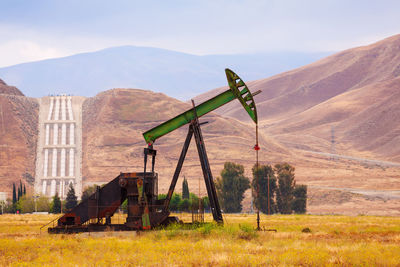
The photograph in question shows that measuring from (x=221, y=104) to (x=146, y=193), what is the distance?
557 cm

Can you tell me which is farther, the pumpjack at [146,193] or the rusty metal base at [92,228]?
the rusty metal base at [92,228]

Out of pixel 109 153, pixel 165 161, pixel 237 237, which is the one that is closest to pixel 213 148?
pixel 165 161

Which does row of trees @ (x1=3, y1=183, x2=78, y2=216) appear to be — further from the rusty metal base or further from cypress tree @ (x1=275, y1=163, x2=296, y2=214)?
the rusty metal base

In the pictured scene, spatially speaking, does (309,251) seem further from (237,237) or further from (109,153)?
(109,153)

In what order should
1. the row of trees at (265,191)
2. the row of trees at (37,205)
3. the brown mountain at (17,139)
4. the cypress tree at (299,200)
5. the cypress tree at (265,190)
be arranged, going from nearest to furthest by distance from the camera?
the row of trees at (265,191)
the cypress tree at (299,200)
the cypress tree at (265,190)
the row of trees at (37,205)
the brown mountain at (17,139)

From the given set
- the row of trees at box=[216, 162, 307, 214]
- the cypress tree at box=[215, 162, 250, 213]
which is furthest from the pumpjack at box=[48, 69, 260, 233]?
the cypress tree at box=[215, 162, 250, 213]

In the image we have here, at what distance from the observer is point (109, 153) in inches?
5787

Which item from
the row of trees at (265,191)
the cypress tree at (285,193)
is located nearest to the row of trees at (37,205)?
the row of trees at (265,191)

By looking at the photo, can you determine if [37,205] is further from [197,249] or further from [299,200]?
[197,249]

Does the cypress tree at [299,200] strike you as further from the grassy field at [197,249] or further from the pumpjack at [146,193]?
the pumpjack at [146,193]

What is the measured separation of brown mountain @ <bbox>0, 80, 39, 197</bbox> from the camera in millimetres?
123812

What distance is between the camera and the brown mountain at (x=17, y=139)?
124m

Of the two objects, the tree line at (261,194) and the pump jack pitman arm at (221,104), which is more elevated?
the pump jack pitman arm at (221,104)

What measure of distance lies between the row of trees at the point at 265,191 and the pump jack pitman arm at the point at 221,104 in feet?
164
